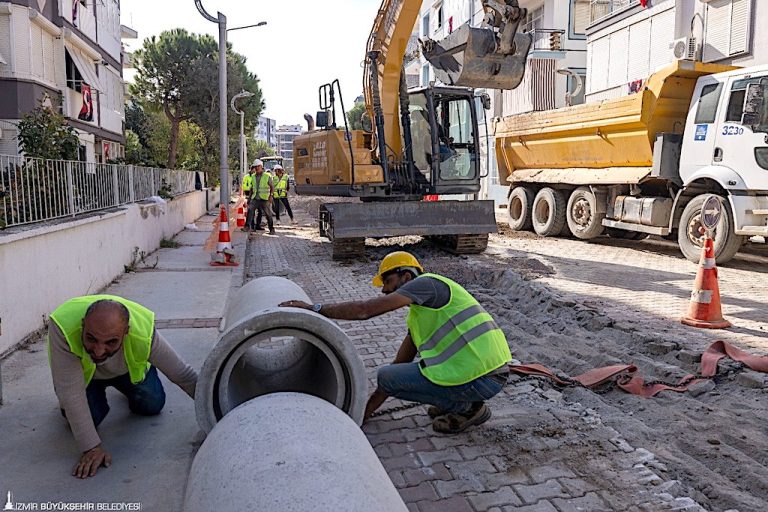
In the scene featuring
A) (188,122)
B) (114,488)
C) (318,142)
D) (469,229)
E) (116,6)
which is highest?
(116,6)

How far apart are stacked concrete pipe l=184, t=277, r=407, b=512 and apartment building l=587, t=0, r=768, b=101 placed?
13263mm

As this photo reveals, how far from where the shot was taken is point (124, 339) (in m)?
3.33

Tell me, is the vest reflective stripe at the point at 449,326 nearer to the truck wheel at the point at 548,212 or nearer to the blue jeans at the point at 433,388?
the blue jeans at the point at 433,388

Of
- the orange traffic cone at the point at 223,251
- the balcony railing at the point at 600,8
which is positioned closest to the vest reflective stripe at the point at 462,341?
the orange traffic cone at the point at 223,251

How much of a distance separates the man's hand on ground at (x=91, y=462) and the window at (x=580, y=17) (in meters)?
23.4

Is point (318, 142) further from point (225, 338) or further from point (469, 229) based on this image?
point (225, 338)

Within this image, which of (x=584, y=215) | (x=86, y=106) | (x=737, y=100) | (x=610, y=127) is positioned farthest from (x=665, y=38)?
(x=86, y=106)

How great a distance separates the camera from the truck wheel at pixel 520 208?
14.5 meters

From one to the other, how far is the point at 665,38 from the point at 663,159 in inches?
333

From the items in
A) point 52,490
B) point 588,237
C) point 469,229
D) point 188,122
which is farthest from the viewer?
point 188,122

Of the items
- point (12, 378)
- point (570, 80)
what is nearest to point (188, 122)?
point (570, 80)

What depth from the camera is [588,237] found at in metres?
12.6

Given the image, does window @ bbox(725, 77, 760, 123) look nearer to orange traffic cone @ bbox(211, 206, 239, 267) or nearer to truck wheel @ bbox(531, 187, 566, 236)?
truck wheel @ bbox(531, 187, 566, 236)

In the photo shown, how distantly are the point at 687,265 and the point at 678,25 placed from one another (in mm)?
9640
